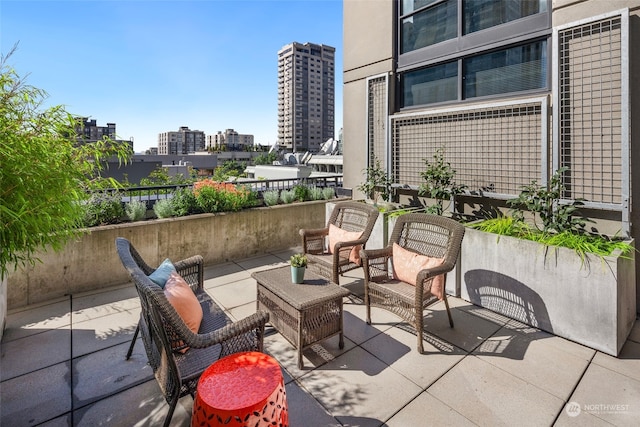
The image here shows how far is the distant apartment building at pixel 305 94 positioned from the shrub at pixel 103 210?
257 ft

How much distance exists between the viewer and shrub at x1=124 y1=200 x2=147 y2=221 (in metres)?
4.62

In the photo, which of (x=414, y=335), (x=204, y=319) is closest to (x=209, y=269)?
(x=204, y=319)

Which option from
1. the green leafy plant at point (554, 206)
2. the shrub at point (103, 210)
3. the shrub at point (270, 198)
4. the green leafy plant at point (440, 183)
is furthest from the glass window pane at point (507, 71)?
the shrub at point (103, 210)

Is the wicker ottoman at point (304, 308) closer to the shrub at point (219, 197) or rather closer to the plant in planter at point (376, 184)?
the shrub at point (219, 197)

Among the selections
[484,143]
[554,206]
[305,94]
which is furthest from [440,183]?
[305,94]

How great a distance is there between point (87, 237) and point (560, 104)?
5753 millimetres

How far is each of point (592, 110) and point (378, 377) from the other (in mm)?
3387

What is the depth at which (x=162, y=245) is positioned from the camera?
4695 mm

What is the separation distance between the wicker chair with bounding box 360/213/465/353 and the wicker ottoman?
508mm

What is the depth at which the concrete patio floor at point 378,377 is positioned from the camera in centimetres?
204

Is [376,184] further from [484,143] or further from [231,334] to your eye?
[231,334]

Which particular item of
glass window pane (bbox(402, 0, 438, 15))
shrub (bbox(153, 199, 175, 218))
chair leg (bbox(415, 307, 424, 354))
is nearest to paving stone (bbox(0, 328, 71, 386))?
shrub (bbox(153, 199, 175, 218))

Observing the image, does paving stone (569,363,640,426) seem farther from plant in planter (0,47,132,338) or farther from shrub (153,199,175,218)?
shrub (153,199,175,218)

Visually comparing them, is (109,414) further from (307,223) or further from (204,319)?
(307,223)
